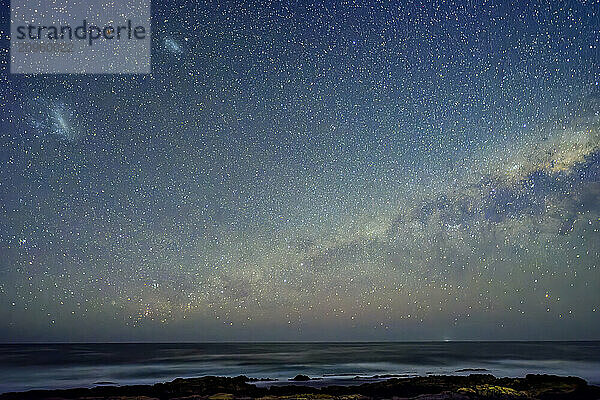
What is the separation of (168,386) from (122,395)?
2.04 metres

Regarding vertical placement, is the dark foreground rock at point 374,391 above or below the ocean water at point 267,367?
above

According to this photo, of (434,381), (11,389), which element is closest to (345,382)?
(434,381)

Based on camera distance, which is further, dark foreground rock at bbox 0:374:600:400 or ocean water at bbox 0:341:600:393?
ocean water at bbox 0:341:600:393

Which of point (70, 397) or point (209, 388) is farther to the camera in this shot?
point (209, 388)

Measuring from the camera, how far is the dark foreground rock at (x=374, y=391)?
1867 cm

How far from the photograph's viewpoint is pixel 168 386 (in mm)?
21250

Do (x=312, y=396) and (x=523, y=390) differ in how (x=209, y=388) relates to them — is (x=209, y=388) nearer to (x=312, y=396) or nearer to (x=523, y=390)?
(x=312, y=396)

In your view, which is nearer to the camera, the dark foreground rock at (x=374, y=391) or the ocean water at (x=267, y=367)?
the dark foreground rock at (x=374, y=391)

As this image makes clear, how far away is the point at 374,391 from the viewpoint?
20.2 metres

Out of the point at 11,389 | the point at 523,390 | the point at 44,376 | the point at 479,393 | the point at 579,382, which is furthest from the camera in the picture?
the point at 44,376

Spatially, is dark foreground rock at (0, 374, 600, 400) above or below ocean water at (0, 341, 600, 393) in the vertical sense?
above

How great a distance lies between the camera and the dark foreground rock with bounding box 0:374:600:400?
61.3ft

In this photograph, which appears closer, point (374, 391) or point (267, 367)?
point (374, 391)

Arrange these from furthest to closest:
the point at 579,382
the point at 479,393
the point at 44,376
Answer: the point at 44,376
the point at 579,382
the point at 479,393
